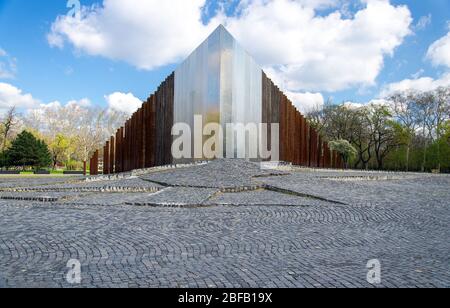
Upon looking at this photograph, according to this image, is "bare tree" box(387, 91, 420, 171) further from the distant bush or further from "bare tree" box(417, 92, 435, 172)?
the distant bush

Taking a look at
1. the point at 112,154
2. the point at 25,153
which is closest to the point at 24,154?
the point at 25,153

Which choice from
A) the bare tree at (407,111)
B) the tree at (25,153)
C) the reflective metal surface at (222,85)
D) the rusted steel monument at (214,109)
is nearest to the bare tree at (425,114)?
the bare tree at (407,111)

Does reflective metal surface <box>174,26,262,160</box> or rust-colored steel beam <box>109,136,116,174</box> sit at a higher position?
reflective metal surface <box>174,26,262,160</box>

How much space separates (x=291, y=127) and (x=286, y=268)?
2003 cm

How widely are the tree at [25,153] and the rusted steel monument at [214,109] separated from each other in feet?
54.7

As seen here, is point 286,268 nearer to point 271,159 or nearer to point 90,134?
point 271,159

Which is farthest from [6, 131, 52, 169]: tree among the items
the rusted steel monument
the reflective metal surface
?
the reflective metal surface

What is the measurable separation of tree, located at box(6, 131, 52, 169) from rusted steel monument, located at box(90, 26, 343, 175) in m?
16.7

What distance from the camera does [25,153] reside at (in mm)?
38406

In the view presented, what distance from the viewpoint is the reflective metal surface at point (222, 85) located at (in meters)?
19.4

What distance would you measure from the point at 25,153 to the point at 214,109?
28.8 metres

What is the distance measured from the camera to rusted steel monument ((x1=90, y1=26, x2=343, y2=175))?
63.9 feet
